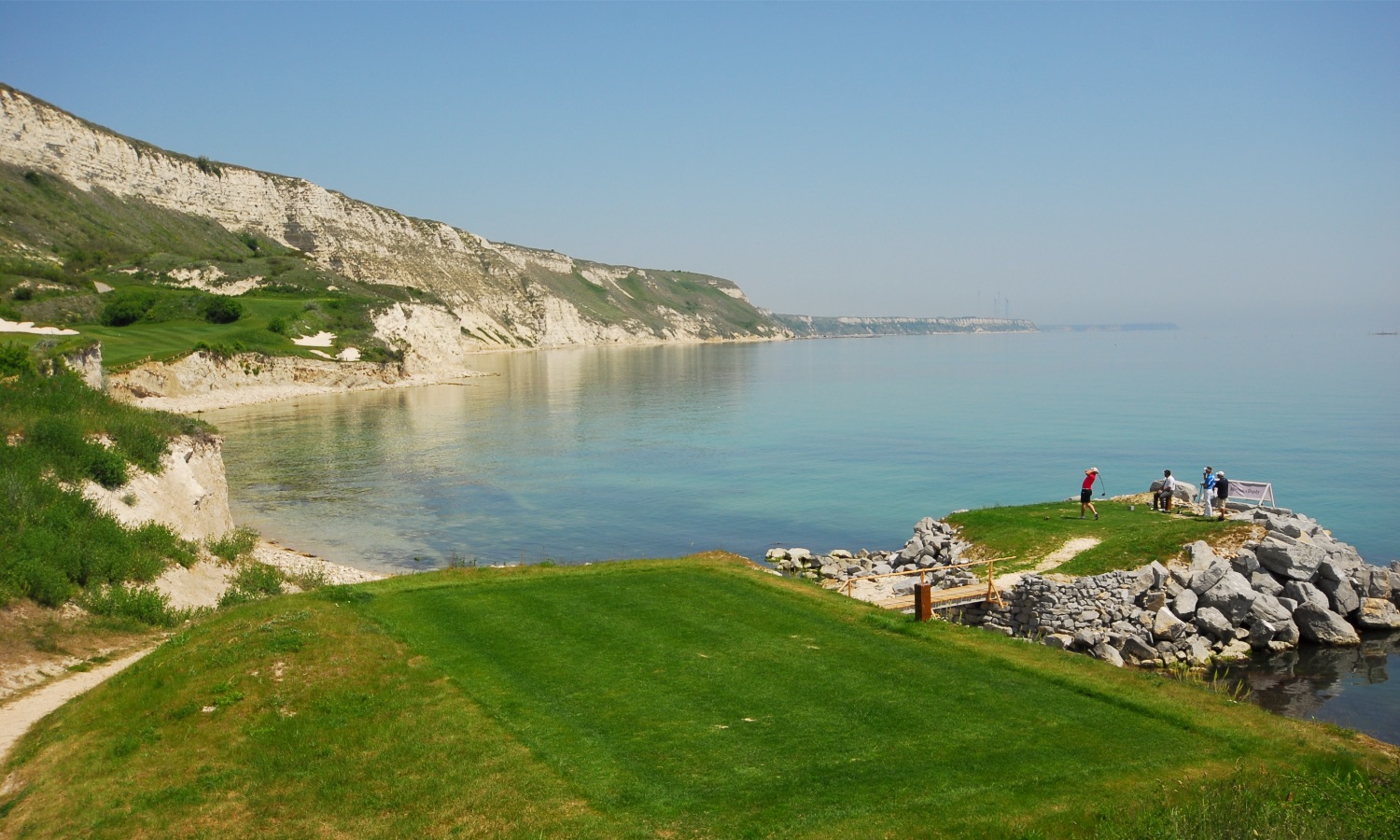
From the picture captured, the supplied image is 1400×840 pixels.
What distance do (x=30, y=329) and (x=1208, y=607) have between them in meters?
81.2

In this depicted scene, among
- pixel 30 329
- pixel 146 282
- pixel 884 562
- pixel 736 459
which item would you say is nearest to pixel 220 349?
pixel 30 329

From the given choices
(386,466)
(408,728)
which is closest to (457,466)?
(386,466)

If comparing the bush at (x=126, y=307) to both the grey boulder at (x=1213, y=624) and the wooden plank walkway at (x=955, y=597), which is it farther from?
the grey boulder at (x=1213, y=624)

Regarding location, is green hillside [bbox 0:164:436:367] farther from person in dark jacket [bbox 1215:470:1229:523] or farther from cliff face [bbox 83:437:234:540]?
person in dark jacket [bbox 1215:470:1229:523]

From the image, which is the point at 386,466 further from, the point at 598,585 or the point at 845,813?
the point at 845,813

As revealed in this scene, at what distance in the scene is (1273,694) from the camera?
1838cm

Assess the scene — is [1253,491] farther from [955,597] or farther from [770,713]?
[770,713]

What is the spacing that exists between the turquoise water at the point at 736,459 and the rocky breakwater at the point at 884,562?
102 inches

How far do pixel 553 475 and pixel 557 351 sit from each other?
5930 inches

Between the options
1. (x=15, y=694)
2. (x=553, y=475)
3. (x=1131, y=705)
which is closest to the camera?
(x=1131, y=705)

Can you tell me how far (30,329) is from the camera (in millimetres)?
68562

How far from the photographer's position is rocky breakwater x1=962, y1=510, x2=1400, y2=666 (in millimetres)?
20141

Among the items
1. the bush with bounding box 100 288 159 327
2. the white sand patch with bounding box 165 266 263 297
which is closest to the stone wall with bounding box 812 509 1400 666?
the bush with bounding box 100 288 159 327

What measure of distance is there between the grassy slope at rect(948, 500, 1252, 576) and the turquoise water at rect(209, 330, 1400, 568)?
5.10 m
